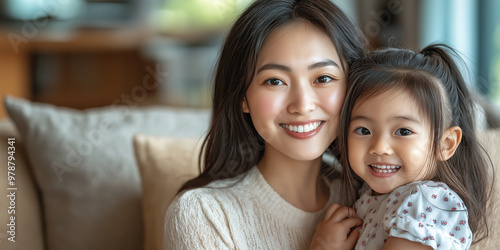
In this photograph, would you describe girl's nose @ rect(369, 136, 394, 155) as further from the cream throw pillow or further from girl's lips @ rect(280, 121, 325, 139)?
the cream throw pillow

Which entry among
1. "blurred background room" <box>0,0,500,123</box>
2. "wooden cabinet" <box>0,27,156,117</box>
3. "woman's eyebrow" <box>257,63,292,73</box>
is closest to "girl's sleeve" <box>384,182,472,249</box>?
"woman's eyebrow" <box>257,63,292,73</box>

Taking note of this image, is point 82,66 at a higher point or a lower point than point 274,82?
higher

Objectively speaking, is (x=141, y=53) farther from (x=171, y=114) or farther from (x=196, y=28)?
(x=171, y=114)

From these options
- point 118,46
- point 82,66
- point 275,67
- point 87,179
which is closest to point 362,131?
point 275,67

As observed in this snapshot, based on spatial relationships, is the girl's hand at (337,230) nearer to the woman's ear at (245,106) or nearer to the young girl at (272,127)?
the young girl at (272,127)

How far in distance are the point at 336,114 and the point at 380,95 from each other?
12cm

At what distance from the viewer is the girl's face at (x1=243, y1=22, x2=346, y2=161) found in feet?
4.09

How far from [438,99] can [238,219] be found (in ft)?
1.67

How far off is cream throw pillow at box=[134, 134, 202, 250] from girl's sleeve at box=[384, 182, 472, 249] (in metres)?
0.74

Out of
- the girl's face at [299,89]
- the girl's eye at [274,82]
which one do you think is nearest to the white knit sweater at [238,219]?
the girl's face at [299,89]

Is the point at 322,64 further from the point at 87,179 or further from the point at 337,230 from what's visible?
the point at 87,179

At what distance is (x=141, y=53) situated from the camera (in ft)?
20.5

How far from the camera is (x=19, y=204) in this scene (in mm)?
1671

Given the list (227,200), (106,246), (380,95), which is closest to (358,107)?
(380,95)
